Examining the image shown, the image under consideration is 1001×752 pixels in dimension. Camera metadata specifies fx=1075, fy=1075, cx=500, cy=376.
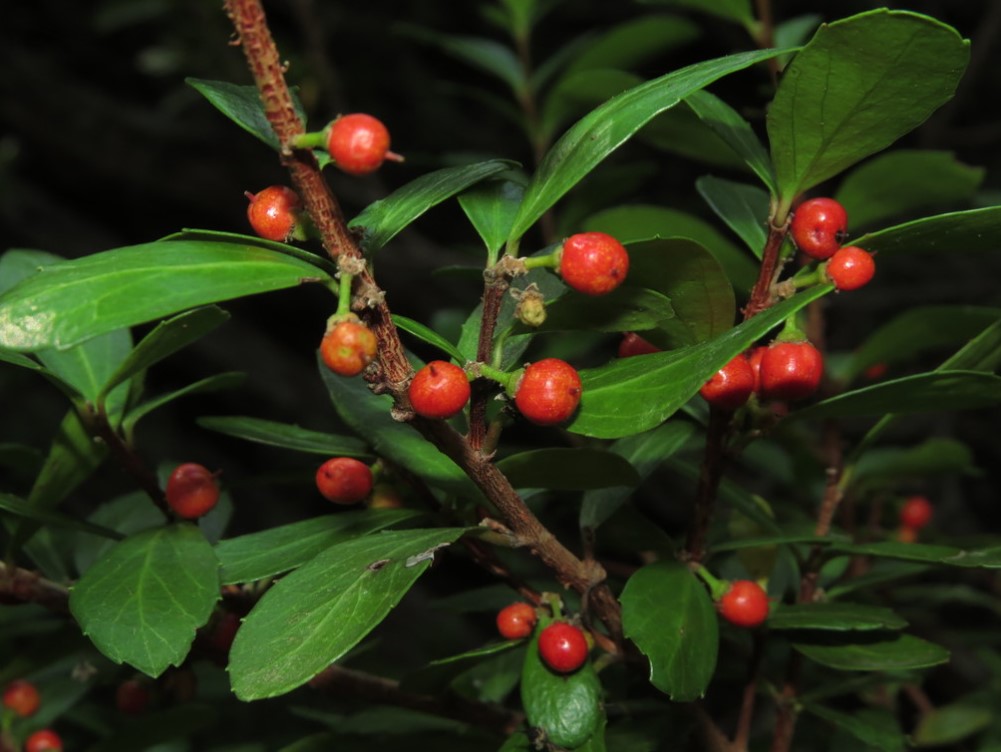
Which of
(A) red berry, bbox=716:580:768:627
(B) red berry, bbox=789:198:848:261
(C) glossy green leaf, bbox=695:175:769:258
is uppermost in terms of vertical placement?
(B) red berry, bbox=789:198:848:261

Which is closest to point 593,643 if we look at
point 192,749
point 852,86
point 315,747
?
point 315,747

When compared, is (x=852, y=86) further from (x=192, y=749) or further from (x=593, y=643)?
(x=192, y=749)

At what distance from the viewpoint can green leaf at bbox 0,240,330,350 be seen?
851mm

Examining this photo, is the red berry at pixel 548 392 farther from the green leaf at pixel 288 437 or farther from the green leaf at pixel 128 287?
the green leaf at pixel 288 437

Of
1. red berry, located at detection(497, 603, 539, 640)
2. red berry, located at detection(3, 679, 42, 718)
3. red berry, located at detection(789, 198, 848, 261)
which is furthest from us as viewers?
red berry, located at detection(3, 679, 42, 718)

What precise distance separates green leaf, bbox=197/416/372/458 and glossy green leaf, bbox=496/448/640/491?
242 millimetres

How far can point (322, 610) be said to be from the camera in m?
1.02

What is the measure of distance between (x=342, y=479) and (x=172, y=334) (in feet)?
0.99

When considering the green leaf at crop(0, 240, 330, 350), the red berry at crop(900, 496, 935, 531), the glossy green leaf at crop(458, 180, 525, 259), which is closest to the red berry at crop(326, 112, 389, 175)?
the green leaf at crop(0, 240, 330, 350)

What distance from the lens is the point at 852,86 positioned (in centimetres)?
102

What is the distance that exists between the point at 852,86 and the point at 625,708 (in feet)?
2.87

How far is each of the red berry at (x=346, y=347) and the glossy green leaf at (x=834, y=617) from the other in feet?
2.36

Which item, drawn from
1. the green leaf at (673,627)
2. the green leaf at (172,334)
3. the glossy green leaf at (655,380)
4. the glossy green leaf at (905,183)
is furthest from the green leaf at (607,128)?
the glossy green leaf at (905,183)

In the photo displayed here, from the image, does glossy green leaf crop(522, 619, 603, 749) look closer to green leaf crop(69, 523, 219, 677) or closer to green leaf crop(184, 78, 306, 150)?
green leaf crop(69, 523, 219, 677)
